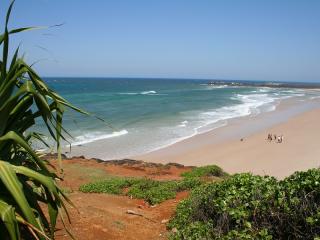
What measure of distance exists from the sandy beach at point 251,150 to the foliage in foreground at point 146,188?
7.44 metres

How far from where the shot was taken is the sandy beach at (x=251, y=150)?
18328mm

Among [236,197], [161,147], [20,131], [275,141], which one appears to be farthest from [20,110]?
[275,141]

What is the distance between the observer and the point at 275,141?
24.0 m

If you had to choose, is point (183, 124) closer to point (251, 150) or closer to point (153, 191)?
point (251, 150)

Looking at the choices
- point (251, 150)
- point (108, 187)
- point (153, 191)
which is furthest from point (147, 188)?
point (251, 150)

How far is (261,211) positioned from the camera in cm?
521

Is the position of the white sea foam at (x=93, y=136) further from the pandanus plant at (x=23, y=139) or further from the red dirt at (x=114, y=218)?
the pandanus plant at (x=23, y=139)

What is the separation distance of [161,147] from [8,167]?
66.1 feet

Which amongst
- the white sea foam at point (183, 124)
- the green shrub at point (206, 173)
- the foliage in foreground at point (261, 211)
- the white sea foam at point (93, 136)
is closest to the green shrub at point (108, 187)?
the green shrub at point (206, 173)

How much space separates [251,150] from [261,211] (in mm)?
16774

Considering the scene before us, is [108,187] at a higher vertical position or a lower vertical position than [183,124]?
higher

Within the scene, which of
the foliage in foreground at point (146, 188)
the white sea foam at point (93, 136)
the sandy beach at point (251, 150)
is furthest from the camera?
the white sea foam at point (93, 136)

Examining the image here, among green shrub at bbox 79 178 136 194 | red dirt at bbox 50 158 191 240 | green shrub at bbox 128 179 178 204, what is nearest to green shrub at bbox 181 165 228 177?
green shrub at bbox 128 179 178 204

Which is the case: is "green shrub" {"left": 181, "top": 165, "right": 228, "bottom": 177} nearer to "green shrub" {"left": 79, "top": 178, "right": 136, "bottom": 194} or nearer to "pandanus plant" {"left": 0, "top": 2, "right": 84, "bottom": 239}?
"green shrub" {"left": 79, "top": 178, "right": 136, "bottom": 194}
